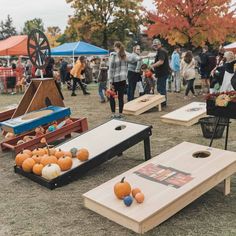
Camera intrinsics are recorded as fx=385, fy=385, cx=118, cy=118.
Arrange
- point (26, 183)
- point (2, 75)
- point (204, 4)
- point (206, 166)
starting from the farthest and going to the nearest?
1. point (204, 4)
2. point (2, 75)
3. point (26, 183)
4. point (206, 166)

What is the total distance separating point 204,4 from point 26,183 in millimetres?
22823

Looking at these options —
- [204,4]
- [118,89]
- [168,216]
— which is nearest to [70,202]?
[168,216]

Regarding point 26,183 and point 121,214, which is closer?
point 121,214

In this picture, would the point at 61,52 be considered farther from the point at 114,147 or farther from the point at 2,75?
the point at 114,147

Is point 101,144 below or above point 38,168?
above

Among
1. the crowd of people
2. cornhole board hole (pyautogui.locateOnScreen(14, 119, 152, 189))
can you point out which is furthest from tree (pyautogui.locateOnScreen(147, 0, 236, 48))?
cornhole board hole (pyautogui.locateOnScreen(14, 119, 152, 189))

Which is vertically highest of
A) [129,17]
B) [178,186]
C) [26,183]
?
[129,17]

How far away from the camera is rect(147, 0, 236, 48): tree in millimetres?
25469

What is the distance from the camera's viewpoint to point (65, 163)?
4.98 metres

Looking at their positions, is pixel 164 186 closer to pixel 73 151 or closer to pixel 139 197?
pixel 139 197

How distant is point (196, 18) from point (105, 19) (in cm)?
1405

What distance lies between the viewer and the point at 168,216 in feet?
12.3

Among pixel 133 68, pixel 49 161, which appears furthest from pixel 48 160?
pixel 133 68

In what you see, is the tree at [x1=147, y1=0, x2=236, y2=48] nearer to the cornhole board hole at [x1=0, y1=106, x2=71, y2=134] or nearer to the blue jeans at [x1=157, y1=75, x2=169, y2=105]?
the blue jeans at [x1=157, y1=75, x2=169, y2=105]
